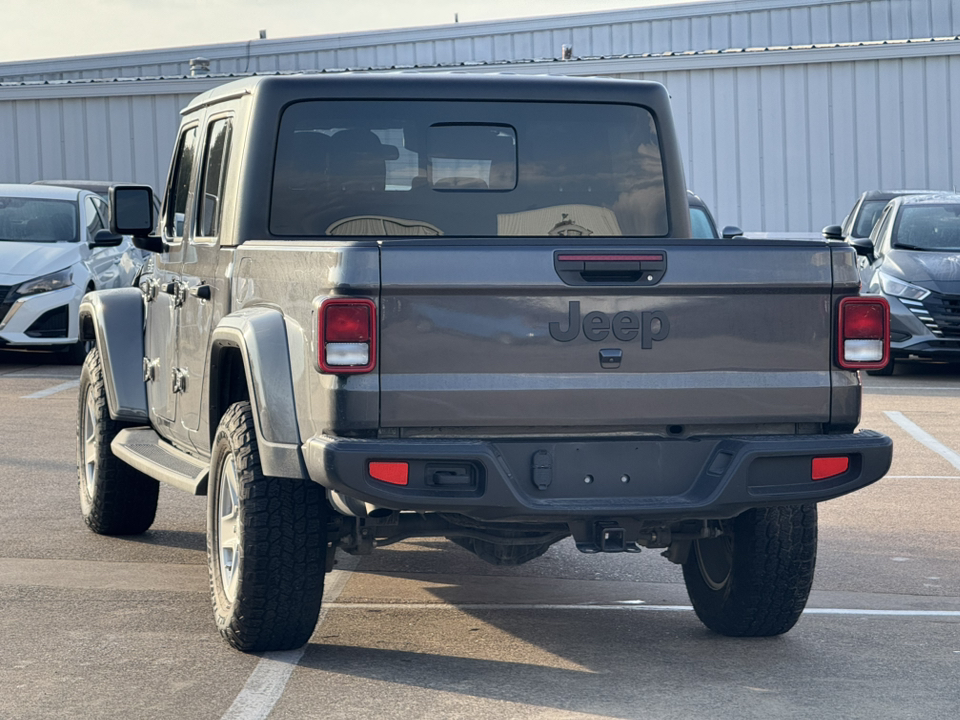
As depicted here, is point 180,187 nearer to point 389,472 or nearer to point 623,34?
point 389,472

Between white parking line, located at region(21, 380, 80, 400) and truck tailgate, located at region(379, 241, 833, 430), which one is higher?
truck tailgate, located at region(379, 241, 833, 430)

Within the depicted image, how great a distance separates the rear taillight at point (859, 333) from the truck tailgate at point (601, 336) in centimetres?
5

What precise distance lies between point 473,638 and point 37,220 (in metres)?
11.4

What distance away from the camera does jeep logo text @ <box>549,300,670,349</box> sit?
15.3 feet

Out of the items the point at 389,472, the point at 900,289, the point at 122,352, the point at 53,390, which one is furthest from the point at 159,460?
the point at 900,289

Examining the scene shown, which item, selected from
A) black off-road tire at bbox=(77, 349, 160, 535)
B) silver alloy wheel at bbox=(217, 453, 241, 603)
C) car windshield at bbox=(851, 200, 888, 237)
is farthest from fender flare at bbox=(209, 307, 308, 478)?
car windshield at bbox=(851, 200, 888, 237)

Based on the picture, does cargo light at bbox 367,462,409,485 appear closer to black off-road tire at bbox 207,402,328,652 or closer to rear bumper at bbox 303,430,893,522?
rear bumper at bbox 303,430,893,522

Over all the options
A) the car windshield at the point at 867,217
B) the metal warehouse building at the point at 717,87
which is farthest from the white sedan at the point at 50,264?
the car windshield at the point at 867,217

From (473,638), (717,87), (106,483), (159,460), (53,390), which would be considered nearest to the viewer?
(473,638)

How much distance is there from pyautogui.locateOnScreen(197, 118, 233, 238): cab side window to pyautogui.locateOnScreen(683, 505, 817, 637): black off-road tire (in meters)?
2.35

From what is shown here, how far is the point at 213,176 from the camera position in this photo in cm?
607

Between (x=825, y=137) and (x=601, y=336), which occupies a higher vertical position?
(x=825, y=137)

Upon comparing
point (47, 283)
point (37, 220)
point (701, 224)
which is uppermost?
point (37, 220)

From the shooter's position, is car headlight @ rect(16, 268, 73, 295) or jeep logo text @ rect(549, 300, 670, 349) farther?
car headlight @ rect(16, 268, 73, 295)
